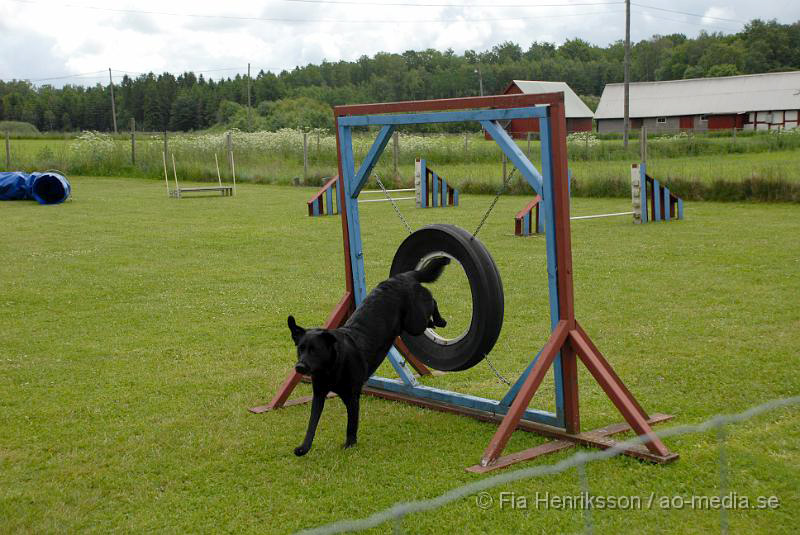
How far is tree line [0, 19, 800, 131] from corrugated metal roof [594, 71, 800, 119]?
1451 centimetres

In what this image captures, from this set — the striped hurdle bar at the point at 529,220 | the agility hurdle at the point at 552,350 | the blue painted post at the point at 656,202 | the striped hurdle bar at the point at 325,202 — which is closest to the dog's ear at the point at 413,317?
the agility hurdle at the point at 552,350

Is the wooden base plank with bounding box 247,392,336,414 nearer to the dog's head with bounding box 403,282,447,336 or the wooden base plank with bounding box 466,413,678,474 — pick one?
the dog's head with bounding box 403,282,447,336

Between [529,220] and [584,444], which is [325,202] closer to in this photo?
[529,220]

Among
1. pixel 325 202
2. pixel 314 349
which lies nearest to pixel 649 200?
pixel 325 202

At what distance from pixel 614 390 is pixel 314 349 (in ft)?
5.76

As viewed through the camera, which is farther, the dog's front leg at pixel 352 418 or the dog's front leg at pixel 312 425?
the dog's front leg at pixel 352 418

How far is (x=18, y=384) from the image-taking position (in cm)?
652

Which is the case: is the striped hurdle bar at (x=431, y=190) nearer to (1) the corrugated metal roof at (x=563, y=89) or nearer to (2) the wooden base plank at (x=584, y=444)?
(2) the wooden base plank at (x=584, y=444)

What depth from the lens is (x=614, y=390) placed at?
4.85 meters

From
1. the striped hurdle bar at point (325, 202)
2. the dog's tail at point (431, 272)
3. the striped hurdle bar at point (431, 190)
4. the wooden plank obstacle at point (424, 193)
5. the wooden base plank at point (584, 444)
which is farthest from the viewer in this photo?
the striped hurdle bar at point (431, 190)

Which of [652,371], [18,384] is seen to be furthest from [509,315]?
[18,384]

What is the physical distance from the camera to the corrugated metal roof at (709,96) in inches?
2312

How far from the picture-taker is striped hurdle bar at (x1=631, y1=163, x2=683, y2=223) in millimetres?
15641

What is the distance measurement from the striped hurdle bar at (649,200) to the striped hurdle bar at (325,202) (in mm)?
6683
